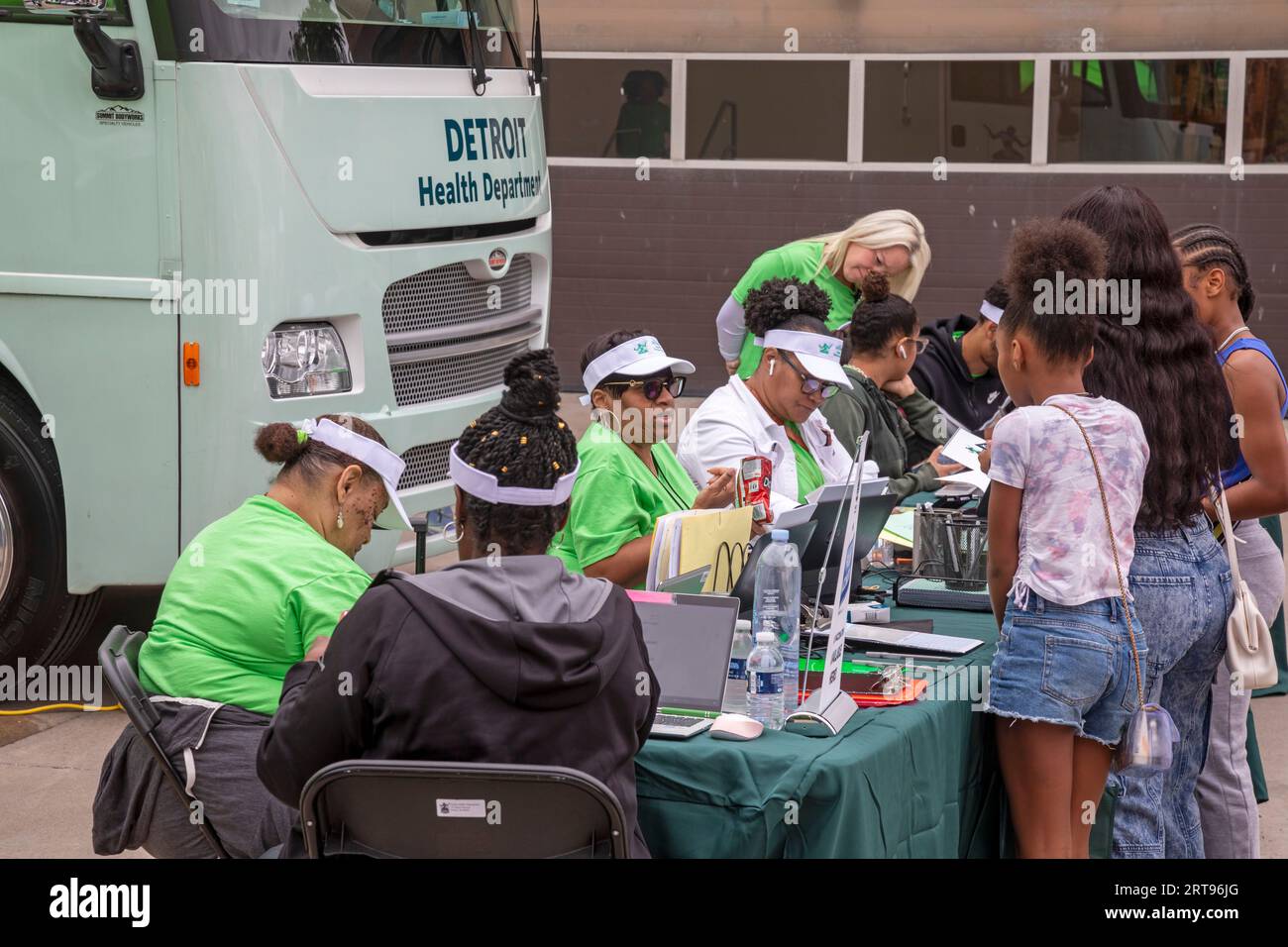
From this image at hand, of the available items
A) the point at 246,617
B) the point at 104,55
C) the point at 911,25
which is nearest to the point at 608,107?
the point at 911,25

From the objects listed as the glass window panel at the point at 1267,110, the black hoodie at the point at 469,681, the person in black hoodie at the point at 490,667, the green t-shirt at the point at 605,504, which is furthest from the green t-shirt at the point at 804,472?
the glass window panel at the point at 1267,110

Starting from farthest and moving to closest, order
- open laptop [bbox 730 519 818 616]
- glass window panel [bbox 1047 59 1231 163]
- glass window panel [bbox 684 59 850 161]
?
glass window panel [bbox 684 59 850 161]
glass window panel [bbox 1047 59 1231 163]
open laptop [bbox 730 519 818 616]

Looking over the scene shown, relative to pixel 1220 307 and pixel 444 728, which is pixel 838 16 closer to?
pixel 1220 307

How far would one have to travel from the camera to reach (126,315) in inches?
219

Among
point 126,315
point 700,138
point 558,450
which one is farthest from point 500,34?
point 700,138

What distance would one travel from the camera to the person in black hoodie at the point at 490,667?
2699 millimetres

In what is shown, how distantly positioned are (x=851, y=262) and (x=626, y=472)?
2.50m

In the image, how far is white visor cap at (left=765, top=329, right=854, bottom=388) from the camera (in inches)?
188

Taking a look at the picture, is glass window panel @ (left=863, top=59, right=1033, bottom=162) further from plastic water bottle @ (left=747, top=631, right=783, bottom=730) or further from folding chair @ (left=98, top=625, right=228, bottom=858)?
folding chair @ (left=98, top=625, right=228, bottom=858)

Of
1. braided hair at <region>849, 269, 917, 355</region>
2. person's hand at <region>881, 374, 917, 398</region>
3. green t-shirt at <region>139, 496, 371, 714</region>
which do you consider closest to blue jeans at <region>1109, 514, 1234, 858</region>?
green t-shirt at <region>139, 496, 371, 714</region>

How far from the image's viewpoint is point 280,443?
371cm

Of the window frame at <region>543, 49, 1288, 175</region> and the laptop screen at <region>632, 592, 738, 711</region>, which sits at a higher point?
the window frame at <region>543, 49, 1288, 175</region>

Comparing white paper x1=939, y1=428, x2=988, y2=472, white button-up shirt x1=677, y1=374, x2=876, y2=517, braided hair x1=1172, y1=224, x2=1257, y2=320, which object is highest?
braided hair x1=1172, y1=224, x2=1257, y2=320

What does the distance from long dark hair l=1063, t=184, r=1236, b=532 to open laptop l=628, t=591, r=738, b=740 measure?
1.10 meters
